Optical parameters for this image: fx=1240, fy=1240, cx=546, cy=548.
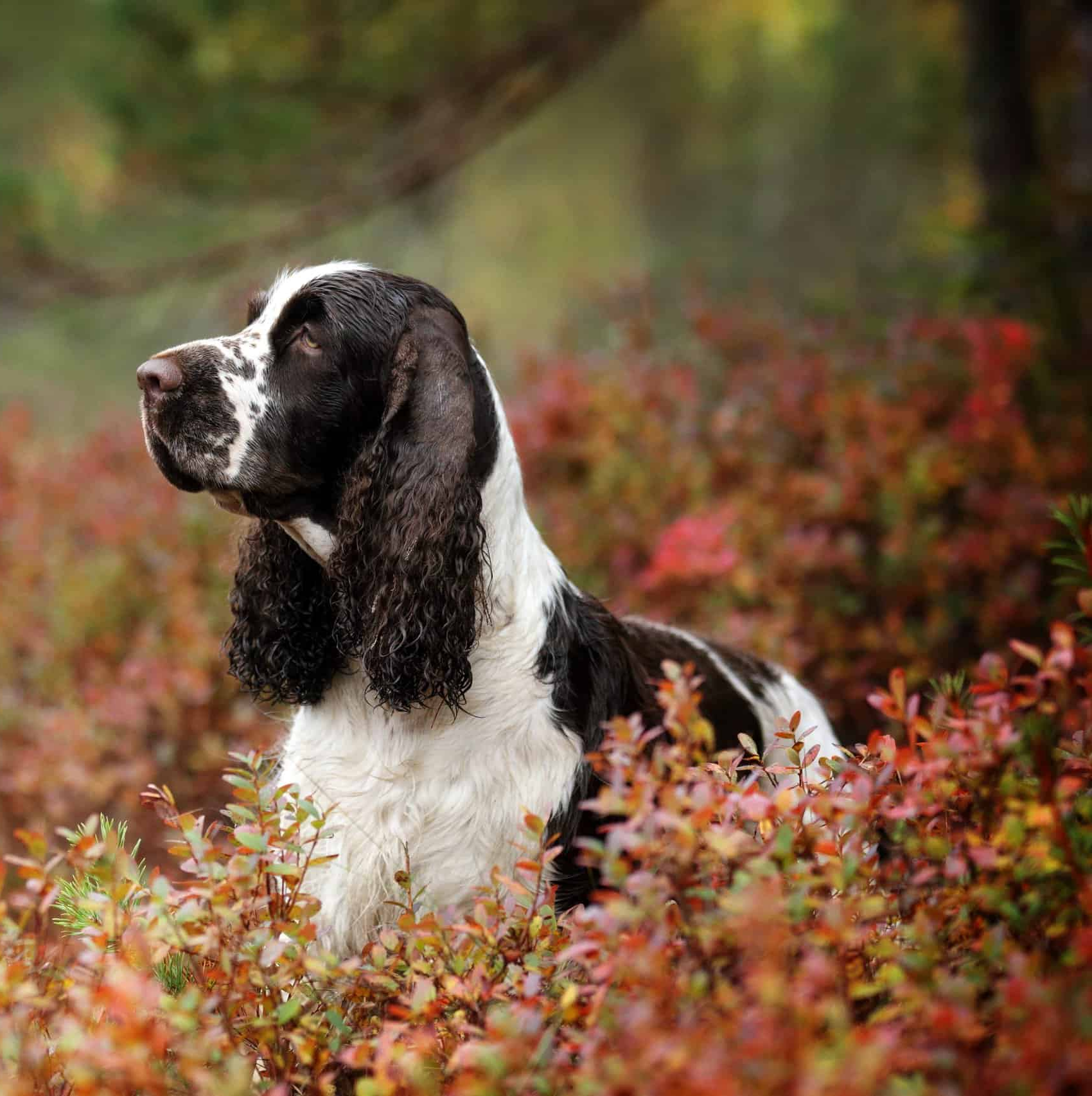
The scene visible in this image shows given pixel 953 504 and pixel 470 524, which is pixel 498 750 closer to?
pixel 470 524

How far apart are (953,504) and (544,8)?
5.04 metres

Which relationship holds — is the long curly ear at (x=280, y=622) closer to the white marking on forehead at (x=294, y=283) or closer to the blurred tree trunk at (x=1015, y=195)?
the white marking on forehead at (x=294, y=283)

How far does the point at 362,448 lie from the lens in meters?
2.88

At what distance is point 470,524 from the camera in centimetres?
280

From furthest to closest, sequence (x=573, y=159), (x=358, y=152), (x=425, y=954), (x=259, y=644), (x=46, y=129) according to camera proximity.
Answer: (x=573, y=159), (x=46, y=129), (x=358, y=152), (x=259, y=644), (x=425, y=954)

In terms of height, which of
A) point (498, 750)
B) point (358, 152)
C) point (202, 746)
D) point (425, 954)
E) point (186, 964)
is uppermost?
point (358, 152)

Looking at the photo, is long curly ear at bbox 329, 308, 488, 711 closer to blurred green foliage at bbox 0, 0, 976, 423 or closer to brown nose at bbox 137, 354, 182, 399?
brown nose at bbox 137, 354, 182, 399

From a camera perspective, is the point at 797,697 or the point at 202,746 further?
the point at 202,746

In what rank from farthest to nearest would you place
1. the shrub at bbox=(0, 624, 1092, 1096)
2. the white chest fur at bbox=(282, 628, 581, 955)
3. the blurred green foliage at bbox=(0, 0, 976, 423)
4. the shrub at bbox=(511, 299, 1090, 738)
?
the blurred green foliage at bbox=(0, 0, 976, 423) → the shrub at bbox=(511, 299, 1090, 738) → the white chest fur at bbox=(282, 628, 581, 955) → the shrub at bbox=(0, 624, 1092, 1096)

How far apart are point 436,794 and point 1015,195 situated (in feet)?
18.4

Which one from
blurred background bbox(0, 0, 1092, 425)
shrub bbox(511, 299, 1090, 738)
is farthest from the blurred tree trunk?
shrub bbox(511, 299, 1090, 738)

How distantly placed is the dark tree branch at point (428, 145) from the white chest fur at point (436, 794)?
20.3 ft

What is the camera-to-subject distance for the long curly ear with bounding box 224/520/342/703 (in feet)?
9.81

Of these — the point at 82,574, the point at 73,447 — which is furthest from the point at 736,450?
the point at 73,447
